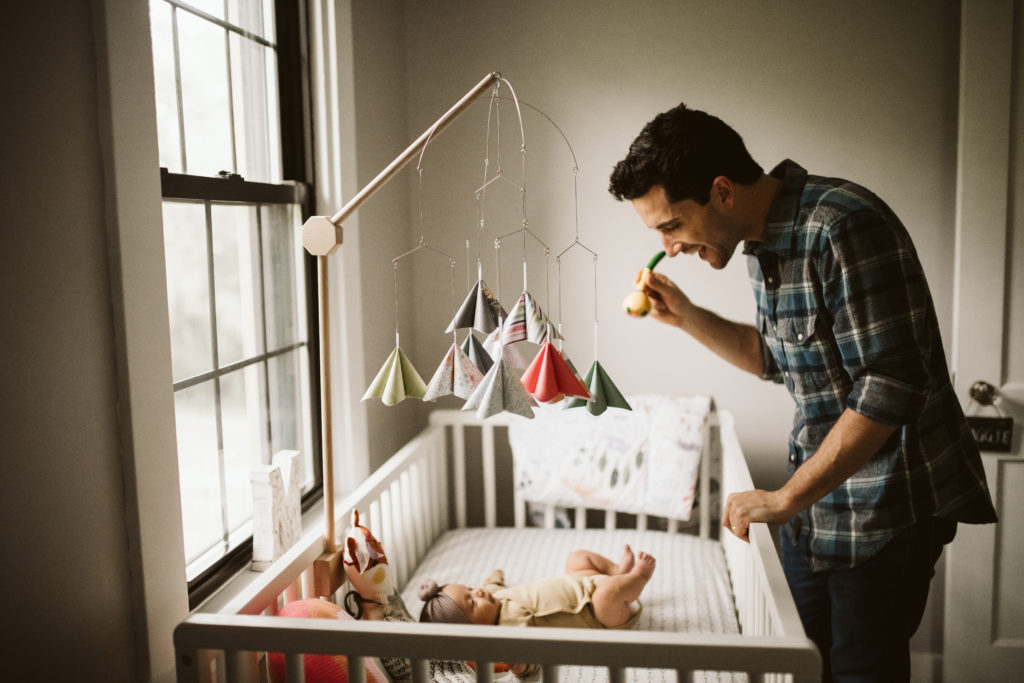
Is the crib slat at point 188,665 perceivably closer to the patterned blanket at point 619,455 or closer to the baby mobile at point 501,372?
the baby mobile at point 501,372

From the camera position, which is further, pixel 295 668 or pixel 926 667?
pixel 926 667

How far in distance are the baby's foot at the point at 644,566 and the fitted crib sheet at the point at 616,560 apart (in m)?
0.12

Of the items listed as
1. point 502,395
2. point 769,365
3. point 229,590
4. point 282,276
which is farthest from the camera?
point 282,276

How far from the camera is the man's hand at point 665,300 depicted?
5.68ft

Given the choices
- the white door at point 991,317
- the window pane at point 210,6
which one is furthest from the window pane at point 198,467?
the white door at point 991,317

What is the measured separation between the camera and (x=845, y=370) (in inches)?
53.9

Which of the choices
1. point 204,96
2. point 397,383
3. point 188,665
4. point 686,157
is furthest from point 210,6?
point 188,665

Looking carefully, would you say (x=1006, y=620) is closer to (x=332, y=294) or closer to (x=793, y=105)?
(x=793, y=105)

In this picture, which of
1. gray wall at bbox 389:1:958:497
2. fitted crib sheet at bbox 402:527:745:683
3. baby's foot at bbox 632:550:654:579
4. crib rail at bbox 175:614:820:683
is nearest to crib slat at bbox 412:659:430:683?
crib rail at bbox 175:614:820:683

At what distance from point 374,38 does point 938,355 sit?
5.21 feet

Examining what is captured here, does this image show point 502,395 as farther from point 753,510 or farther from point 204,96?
point 204,96

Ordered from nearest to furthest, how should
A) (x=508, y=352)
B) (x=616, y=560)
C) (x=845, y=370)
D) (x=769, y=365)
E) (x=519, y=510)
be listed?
(x=508, y=352)
(x=845, y=370)
(x=769, y=365)
(x=616, y=560)
(x=519, y=510)

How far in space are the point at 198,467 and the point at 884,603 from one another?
1295 mm

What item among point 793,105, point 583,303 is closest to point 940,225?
point 793,105
